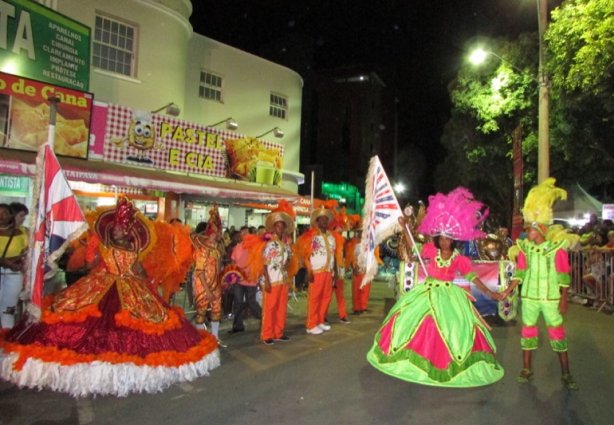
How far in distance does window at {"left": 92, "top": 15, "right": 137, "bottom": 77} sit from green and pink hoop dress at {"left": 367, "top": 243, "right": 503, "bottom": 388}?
1107 cm

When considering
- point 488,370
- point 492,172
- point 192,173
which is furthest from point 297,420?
point 492,172

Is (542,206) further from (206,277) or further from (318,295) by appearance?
(206,277)

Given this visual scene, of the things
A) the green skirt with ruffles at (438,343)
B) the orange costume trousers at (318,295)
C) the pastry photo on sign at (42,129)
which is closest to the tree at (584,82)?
the orange costume trousers at (318,295)

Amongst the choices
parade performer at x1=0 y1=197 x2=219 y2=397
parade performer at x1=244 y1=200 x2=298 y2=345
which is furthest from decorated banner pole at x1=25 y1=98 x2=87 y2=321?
parade performer at x1=244 y1=200 x2=298 y2=345

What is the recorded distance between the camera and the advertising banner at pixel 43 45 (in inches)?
424

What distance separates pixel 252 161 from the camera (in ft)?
53.1

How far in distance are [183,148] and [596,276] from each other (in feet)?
36.0

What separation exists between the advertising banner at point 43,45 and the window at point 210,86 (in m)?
4.89

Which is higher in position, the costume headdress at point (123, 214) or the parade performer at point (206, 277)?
the costume headdress at point (123, 214)

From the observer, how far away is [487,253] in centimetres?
1006

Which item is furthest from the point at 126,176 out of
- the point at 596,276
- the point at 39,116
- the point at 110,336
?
the point at 596,276

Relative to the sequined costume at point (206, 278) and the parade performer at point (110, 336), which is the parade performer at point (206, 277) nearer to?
the sequined costume at point (206, 278)

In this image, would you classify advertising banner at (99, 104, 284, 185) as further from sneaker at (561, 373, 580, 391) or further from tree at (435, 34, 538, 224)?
sneaker at (561, 373, 580, 391)

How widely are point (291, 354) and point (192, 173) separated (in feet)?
28.6
